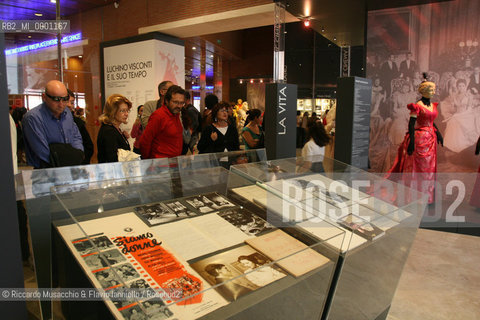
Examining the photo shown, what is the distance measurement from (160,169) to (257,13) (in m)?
4.35

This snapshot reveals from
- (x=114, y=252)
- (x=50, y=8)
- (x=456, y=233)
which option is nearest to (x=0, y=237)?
(x=114, y=252)

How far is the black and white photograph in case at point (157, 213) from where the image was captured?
134 centimetres

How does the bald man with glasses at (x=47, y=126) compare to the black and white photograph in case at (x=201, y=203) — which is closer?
the black and white photograph in case at (x=201, y=203)

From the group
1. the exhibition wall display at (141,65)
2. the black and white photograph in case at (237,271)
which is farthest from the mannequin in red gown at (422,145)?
the exhibition wall display at (141,65)

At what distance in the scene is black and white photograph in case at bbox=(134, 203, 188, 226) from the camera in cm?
134

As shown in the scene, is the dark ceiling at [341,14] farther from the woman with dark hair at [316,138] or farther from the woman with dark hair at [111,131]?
the woman with dark hair at [111,131]

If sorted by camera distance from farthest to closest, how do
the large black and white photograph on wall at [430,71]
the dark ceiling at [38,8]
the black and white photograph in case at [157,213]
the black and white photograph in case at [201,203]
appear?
1. the dark ceiling at [38,8]
2. the large black and white photograph on wall at [430,71]
3. the black and white photograph in case at [201,203]
4. the black and white photograph in case at [157,213]

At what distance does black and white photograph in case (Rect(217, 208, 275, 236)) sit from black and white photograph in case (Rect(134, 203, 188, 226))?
20cm

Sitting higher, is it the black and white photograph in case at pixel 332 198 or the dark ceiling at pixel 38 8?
the dark ceiling at pixel 38 8

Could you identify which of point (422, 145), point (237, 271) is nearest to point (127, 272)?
point (237, 271)

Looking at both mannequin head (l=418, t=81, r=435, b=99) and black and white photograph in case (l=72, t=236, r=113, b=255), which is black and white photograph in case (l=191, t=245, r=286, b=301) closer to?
black and white photograph in case (l=72, t=236, r=113, b=255)

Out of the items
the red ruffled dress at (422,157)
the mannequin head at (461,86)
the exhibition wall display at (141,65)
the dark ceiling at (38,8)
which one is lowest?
the red ruffled dress at (422,157)

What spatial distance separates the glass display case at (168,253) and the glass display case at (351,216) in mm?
51

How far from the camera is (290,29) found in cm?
838
